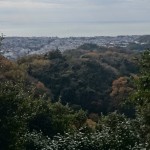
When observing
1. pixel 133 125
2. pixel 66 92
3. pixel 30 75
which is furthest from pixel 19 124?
pixel 30 75

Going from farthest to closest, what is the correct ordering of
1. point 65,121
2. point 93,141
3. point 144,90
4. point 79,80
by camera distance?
1. point 79,80
2. point 65,121
3. point 93,141
4. point 144,90

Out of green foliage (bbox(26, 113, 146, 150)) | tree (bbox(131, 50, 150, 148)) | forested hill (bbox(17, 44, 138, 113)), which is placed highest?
tree (bbox(131, 50, 150, 148))

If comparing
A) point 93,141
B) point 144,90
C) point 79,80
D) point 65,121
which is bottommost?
point 79,80

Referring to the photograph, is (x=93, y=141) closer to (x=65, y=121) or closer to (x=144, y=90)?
(x=144, y=90)

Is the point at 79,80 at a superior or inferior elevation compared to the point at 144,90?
inferior

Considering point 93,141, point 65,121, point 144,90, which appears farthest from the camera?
point 65,121

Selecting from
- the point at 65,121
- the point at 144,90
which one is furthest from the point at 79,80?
the point at 144,90

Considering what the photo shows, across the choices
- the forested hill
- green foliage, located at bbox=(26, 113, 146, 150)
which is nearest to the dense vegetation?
green foliage, located at bbox=(26, 113, 146, 150)

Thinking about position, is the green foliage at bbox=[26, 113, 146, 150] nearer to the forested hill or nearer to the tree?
the tree

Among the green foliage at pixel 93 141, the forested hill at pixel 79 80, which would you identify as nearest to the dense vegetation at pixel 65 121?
the green foliage at pixel 93 141

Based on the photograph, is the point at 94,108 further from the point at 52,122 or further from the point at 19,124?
the point at 19,124

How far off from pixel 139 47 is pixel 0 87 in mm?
142634

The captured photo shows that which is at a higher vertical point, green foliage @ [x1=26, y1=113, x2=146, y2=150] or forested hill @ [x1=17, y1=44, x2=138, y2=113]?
green foliage @ [x1=26, y1=113, x2=146, y2=150]

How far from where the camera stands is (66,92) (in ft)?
187
